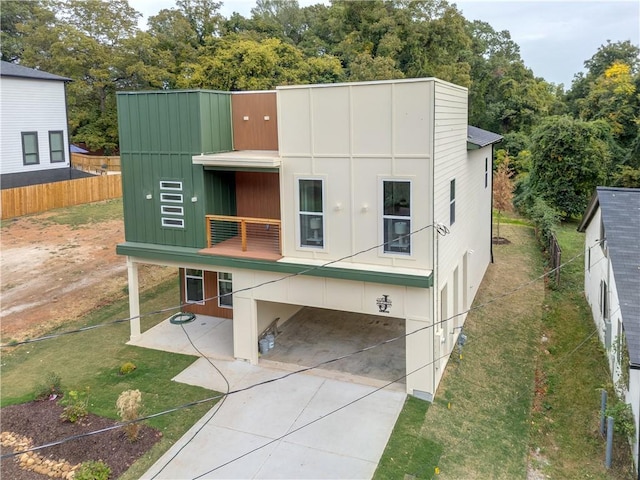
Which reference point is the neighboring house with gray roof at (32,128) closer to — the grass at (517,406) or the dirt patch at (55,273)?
the dirt patch at (55,273)

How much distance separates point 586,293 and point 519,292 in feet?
6.69

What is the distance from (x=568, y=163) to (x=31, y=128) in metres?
30.1

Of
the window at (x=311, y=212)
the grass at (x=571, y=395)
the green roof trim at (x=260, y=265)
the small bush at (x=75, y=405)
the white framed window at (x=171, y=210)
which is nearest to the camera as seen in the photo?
the grass at (x=571, y=395)

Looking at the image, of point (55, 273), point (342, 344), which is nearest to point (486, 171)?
point (342, 344)

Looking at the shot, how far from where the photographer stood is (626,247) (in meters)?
10.7

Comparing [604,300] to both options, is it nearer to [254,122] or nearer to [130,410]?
[254,122]

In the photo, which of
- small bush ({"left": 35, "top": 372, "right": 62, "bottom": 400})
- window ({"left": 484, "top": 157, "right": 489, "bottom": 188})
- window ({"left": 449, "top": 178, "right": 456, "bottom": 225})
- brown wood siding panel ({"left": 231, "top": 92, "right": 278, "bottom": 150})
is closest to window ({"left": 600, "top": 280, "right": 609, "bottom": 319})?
window ({"left": 449, "top": 178, "right": 456, "bottom": 225})

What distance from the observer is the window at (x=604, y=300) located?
1216cm

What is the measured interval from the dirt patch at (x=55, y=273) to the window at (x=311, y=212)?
8.48 m

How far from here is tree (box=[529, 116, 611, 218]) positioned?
2820cm

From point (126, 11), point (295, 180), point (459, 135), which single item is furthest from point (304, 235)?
point (126, 11)

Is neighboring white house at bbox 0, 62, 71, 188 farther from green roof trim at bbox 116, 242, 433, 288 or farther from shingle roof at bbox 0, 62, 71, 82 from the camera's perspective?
green roof trim at bbox 116, 242, 433, 288

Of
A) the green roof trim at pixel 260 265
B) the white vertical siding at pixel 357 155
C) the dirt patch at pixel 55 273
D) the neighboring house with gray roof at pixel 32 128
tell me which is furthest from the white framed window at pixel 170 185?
the neighboring house with gray roof at pixel 32 128

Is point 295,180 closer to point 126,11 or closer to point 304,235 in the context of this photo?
point 304,235
